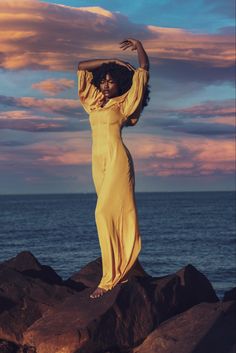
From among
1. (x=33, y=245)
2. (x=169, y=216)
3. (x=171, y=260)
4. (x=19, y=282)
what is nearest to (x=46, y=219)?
(x=169, y=216)

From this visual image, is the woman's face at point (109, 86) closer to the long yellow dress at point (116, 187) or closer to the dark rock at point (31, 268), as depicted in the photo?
the long yellow dress at point (116, 187)

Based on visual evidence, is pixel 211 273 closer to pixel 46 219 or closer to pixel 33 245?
pixel 33 245

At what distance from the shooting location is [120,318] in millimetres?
11086

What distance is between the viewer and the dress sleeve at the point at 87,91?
41.7ft

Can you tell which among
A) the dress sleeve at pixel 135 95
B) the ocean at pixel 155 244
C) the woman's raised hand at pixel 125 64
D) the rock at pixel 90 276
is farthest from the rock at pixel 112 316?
the ocean at pixel 155 244

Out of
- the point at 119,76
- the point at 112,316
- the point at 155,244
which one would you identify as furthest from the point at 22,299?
the point at 155,244

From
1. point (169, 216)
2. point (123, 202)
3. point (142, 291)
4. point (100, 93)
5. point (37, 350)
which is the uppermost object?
point (100, 93)

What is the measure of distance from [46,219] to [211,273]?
54.6m

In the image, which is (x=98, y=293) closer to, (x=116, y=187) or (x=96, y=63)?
(x=116, y=187)

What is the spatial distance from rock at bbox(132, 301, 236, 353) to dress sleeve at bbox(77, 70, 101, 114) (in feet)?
13.6

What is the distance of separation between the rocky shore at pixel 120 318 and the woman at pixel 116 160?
480mm

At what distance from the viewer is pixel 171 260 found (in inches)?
1715

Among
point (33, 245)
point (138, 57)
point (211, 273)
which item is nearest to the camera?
point (138, 57)

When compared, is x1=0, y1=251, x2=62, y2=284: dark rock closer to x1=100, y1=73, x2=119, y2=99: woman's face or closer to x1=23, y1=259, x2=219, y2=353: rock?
x1=23, y1=259, x2=219, y2=353: rock
